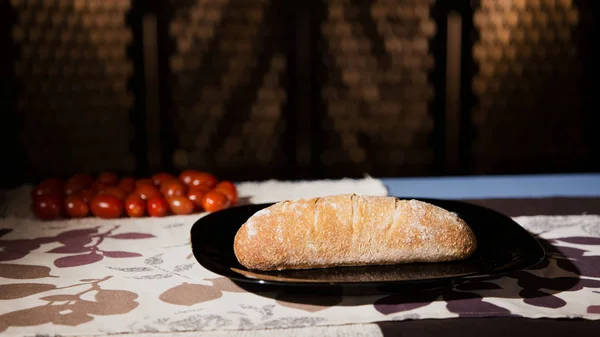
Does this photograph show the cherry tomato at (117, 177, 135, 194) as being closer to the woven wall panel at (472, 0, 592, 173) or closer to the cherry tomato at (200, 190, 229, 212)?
the cherry tomato at (200, 190, 229, 212)

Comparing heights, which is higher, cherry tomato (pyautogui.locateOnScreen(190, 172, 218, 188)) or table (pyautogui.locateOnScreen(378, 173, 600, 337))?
cherry tomato (pyautogui.locateOnScreen(190, 172, 218, 188))

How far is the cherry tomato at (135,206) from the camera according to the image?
1.68 metres

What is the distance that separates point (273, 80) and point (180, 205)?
1596 millimetres

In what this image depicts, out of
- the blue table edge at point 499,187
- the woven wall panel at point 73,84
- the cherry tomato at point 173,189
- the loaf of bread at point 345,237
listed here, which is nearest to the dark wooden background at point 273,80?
the woven wall panel at point 73,84

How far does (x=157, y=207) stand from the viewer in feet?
5.51

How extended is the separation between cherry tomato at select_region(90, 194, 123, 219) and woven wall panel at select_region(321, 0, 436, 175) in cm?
169

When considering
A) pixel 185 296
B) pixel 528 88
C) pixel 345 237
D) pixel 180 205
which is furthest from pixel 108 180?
pixel 528 88

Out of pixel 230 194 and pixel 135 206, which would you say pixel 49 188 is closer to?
pixel 135 206

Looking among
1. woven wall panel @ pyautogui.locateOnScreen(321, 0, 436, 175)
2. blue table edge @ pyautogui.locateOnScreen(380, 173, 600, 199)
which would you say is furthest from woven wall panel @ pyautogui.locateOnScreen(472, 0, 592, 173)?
blue table edge @ pyautogui.locateOnScreen(380, 173, 600, 199)

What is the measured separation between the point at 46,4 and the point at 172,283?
2324mm

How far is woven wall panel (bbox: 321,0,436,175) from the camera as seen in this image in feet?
10.5

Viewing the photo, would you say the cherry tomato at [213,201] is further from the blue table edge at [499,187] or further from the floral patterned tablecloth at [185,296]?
the blue table edge at [499,187]

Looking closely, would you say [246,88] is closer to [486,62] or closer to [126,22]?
[126,22]

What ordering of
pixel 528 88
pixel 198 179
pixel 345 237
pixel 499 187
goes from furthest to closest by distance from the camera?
pixel 528 88
pixel 499 187
pixel 198 179
pixel 345 237
